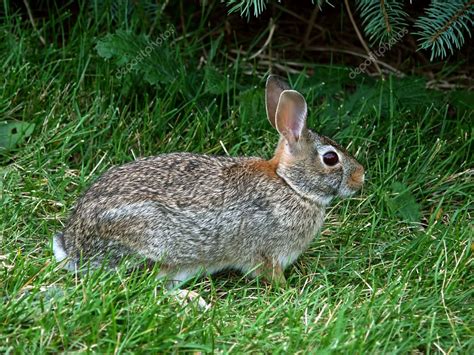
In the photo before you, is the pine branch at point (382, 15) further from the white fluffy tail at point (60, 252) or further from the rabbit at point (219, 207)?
the white fluffy tail at point (60, 252)

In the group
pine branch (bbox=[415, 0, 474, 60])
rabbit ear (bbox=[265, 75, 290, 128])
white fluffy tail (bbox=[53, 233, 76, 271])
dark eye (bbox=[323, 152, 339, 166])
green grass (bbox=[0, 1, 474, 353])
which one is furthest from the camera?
pine branch (bbox=[415, 0, 474, 60])

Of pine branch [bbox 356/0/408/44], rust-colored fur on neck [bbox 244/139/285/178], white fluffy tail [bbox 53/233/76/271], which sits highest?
pine branch [bbox 356/0/408/44]

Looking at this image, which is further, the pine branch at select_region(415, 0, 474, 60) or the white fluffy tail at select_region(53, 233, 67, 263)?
the pine branch at select_region(415, 0, 474, 60)

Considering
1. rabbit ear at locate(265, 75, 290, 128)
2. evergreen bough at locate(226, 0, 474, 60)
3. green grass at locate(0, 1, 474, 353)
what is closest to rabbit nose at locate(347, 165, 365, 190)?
green grass at locate(0, 1, 474, 353)

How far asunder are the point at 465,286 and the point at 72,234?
197 cm

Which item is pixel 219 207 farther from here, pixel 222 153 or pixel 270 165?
pixel 222 153

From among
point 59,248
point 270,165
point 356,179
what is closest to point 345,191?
point 356,179

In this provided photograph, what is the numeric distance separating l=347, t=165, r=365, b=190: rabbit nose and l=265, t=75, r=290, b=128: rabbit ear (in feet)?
1.68

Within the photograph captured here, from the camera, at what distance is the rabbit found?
4.70 m

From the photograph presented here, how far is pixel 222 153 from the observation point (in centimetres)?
595

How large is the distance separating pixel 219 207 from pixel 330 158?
0.68 meters

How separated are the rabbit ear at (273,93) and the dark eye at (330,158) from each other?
0.35m

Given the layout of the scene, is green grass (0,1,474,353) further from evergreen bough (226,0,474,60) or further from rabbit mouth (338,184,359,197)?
evergreen bough (226,0,474,60)

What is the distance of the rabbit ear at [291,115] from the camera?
197 inches
